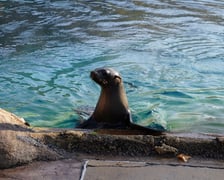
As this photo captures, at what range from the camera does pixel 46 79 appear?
8188mm

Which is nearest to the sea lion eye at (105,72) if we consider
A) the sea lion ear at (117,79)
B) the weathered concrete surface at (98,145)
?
the sea lion ear at (117,79)

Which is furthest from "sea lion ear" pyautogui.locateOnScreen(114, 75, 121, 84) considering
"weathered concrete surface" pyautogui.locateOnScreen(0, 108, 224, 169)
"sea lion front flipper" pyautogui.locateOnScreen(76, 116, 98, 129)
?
"weathered concrete surface" pyautogui.locateOnScreen(0, 108, 224, 169)

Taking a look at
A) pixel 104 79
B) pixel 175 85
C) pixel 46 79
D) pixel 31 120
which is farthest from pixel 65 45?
pixel 104 79

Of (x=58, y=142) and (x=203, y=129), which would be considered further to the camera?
(x=203, y=129)

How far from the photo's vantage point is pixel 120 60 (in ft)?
29.6

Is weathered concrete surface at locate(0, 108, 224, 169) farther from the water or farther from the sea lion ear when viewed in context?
the water

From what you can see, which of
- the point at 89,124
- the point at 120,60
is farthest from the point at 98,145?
the point at 120,60

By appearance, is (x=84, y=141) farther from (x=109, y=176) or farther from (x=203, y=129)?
(x=203, y=129)

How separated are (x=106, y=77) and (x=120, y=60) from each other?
3290mm

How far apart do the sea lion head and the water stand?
794 mm

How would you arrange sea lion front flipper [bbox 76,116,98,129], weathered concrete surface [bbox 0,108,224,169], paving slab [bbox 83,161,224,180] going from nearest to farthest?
paving slab [bbox 83,161,224,180] < weathered concrete surface [bbox 0,108,224,169] < sea lion front flipper [bbox 76,116,98,129]

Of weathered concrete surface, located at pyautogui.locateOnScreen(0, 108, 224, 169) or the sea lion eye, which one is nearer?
weathered concrete surface, located at pyautogui.locateOnScreen(0, 108, 224, 169)

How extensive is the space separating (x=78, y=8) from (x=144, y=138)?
1074 cm

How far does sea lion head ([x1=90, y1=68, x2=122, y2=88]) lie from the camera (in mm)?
5715
